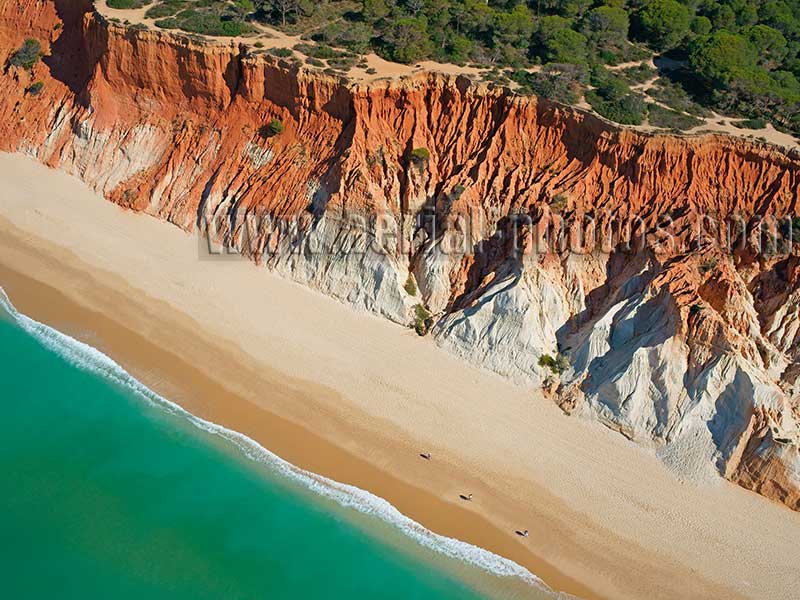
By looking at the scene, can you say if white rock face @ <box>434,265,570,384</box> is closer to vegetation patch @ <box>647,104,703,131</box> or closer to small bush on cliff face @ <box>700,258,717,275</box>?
small bush on cliff face @ <box>700,258,717,275</box>

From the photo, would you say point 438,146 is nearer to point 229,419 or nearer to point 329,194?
point 329,194

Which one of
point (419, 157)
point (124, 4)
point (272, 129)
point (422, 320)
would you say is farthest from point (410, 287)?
point (124, 4)

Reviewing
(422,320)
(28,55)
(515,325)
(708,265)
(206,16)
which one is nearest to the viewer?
(708,265)

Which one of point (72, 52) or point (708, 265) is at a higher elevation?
point (72, 52)

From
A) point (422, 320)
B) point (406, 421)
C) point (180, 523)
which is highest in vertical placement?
point (422, 320)

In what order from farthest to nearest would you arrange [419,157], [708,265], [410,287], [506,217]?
[419,157] < [410,287] < [506,217] < [708,265]

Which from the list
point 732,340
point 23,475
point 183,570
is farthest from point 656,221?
point 23,475

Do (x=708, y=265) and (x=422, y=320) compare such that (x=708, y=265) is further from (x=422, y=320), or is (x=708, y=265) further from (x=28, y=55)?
(x=28, y=55)
